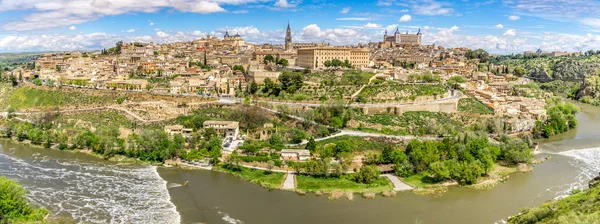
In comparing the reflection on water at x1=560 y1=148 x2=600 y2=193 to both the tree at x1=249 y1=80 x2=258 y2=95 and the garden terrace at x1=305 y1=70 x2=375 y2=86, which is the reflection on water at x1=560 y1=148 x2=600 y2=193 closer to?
the garden terrace at x1=305 y1=70 x2=375 y2=86

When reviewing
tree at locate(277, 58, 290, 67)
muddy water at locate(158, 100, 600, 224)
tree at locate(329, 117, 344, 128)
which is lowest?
muddy water at locate(158, 100, 600, 224)

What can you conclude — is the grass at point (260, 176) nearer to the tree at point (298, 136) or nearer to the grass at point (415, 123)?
the tree at point (298, 136)

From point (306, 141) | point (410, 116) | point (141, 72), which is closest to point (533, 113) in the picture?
point (410, 116)

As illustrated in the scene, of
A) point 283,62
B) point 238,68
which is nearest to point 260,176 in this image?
point 238,68

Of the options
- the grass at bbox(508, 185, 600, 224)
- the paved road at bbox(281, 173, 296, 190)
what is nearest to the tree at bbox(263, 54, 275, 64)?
the paved road at bbox(281, 173, 296, 190)

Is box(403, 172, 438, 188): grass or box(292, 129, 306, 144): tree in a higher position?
box(292, 129, 306, 144): tree

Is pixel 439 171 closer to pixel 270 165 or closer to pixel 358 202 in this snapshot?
pixel 358 202
